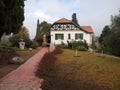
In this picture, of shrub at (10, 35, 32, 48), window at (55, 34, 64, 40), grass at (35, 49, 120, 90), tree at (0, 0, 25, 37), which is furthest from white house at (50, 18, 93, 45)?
grass at (35, 49, 120, 90)

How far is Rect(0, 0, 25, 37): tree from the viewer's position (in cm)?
1978

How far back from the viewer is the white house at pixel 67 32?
186 feet

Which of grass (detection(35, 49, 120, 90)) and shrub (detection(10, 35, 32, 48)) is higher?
shrub (detection(10, 35, 32, 48))

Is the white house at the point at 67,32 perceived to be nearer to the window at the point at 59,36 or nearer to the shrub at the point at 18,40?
the window at the point at 59,36

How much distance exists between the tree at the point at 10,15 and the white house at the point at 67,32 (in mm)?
29754

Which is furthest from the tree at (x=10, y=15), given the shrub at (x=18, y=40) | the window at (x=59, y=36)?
the window at (x=59, y=36)

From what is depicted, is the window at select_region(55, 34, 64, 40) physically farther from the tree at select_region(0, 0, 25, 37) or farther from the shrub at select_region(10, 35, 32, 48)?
the tree at select_region(0, 0, 25, 37)

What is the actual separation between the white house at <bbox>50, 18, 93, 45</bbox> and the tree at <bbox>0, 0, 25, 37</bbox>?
97.6 feet

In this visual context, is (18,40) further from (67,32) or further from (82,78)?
(82,78)

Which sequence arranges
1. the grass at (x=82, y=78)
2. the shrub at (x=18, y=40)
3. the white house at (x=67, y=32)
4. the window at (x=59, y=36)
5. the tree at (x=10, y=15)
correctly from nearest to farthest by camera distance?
the grass at (x=82, y=78), the tree at (x=10, y=15), the shrub at (x=18, y=40), the white house at (x=67, y=32), the window at (x=59, y=36)

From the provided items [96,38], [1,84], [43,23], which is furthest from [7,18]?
[43,23]

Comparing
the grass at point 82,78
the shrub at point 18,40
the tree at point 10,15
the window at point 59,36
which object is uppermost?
the tree at point 10,15

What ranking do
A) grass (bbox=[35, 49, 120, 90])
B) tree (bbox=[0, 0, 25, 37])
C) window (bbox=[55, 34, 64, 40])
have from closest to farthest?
1. grass (bbox=[35, 49, 120, 90])
2. tree (bbox=[0, 0, 25, 37])
3. window (bbox=[55, 34, 64, 40])

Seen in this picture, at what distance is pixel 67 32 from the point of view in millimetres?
57219
